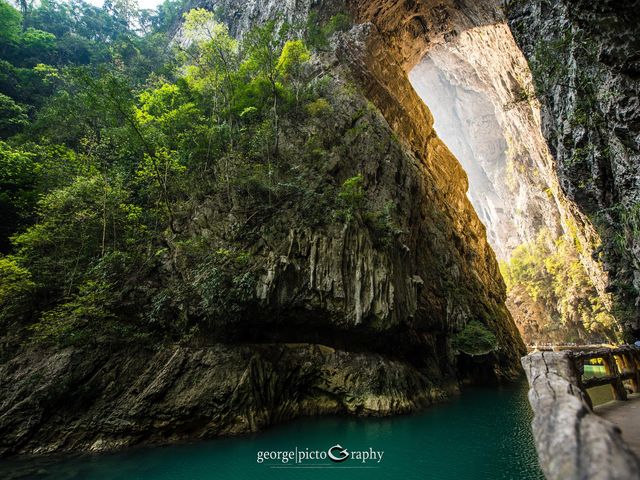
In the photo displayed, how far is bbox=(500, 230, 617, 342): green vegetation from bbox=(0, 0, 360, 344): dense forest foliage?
22933 millimetres

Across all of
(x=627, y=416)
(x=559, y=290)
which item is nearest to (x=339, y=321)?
(x=627, y=416)

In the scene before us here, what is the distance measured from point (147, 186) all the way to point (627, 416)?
15.8 m

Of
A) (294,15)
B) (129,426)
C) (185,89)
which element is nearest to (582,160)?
(129,426)

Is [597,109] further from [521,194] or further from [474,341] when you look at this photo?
[521,194]

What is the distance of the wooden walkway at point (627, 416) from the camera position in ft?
11.3

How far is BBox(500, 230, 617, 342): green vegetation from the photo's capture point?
27578 mm

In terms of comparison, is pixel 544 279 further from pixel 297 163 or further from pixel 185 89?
pixel 185 89

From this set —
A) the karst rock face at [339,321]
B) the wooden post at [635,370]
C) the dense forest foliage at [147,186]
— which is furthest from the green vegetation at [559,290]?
the dense forest foliage at [147,186]

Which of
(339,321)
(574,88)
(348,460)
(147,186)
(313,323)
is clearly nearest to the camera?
(348,460)

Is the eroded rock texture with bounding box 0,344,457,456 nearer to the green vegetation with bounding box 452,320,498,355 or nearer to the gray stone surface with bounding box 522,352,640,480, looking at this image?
the green vegetation with bounding box 452,320,498,355

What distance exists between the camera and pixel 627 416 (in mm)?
4398

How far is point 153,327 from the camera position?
10.6 meters

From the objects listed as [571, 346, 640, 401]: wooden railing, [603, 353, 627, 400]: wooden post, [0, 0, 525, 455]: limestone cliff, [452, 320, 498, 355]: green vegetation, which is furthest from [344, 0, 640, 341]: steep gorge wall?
[0, 0, 525, 455]: limestone cliff

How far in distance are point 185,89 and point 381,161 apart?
1103 cm
